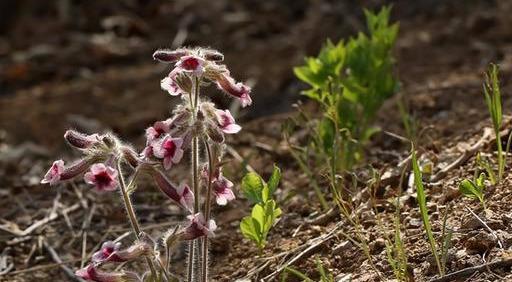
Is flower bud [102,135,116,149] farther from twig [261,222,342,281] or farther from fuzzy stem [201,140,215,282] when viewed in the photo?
twig [261,222,342,281]

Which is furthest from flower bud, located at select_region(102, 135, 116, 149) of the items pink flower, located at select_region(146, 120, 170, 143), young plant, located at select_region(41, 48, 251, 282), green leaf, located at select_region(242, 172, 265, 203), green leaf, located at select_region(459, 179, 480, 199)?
green leaf, located at select_region(459, 179, 480, 199)

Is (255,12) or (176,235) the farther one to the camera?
(255,12)

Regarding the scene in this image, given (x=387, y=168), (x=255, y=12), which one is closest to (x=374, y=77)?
(x=387, y=168)

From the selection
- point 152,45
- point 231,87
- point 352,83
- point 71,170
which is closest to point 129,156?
point 71,170

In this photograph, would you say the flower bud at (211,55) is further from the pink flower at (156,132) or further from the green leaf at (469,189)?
the green leaf at (469,189)

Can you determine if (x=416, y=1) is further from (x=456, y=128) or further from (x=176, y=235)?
(x=176, y=235)

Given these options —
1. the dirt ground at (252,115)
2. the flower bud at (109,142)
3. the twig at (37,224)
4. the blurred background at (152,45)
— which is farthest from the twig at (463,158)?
the blurred background at (152,45)
